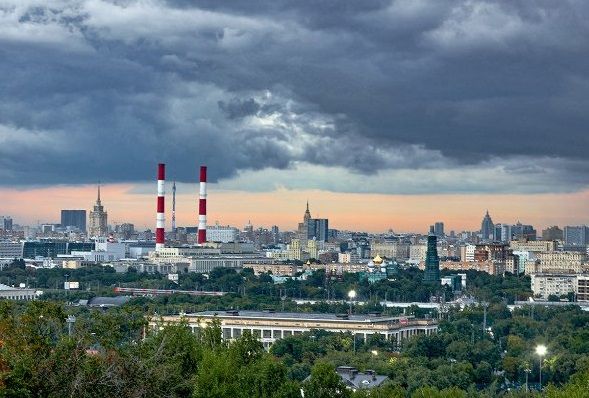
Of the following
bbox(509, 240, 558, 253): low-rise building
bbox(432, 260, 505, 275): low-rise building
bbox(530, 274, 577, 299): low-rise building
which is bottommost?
bbox(530, 274, 577, 299): low-rise building

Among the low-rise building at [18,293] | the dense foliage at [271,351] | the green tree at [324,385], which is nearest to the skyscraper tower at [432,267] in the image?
the dense foliage at [271,351]

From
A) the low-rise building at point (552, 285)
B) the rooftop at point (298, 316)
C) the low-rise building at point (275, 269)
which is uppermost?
the low-rise building at point (275, 269)

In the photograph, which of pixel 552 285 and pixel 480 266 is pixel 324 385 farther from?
pixel 480 266

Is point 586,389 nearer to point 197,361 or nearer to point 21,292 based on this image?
point 197,361

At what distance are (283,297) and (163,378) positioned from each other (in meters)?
87.9

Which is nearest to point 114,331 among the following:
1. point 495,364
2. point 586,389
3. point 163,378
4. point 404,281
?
point 163,378

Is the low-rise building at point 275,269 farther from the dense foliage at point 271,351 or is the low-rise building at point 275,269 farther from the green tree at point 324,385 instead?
the green tree at point 324,385

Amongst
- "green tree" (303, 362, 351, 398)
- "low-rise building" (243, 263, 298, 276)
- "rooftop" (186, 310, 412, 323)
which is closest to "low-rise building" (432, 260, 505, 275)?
"low-rise building" (243, 263, 298, 276)

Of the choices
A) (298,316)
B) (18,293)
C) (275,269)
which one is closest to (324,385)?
(298,316)

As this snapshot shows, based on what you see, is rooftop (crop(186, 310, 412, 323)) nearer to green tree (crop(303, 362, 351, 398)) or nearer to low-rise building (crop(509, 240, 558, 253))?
green tree (crop(303, 362, 351, 398))

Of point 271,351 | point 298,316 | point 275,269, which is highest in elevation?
point 275,269

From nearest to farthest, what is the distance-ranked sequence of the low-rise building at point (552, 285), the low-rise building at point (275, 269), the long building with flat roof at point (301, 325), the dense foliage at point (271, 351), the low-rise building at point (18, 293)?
the dense foliage at point (271, 351)
the long building with flat roof at point (301, 325)
the low-rise building at point (18, 293)
the low-rise building at point (552, 285)
the low-rise building at point (275, 269)

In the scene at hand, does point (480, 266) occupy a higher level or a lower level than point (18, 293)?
higher

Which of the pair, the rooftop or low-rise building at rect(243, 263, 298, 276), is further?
low-rise building at rect(243, 263, 298, 276)
